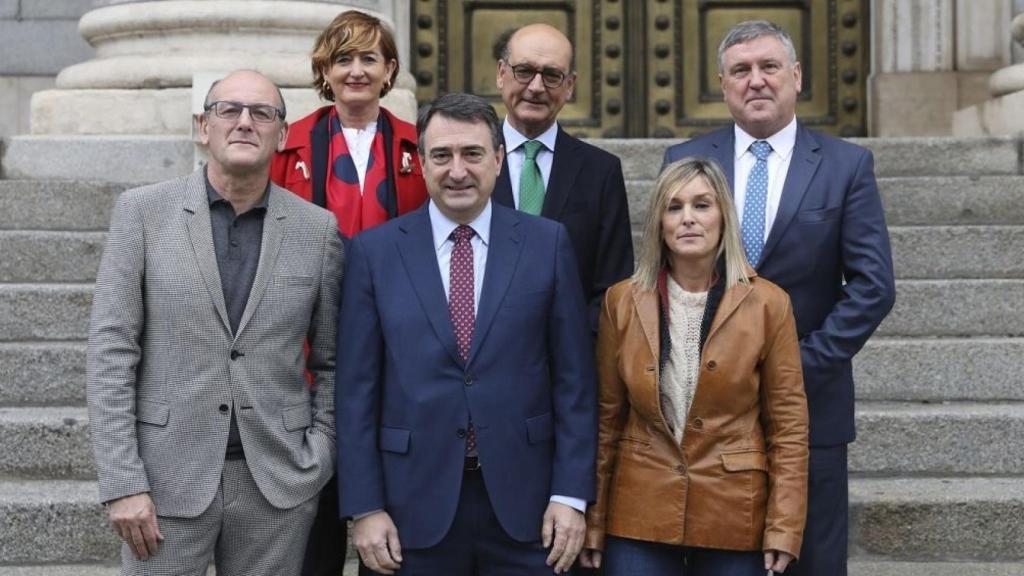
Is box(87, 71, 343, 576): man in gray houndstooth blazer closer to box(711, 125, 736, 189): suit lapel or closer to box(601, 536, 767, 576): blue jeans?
box(601, 536, 767, 576): blue jeans

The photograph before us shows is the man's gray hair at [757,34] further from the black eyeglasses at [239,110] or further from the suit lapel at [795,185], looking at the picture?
the black eyeglasses at [239,110]

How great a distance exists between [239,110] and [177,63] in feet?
11.7

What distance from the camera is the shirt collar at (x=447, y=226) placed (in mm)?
3404

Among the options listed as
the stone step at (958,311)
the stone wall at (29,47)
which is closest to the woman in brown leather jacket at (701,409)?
the stone step at (958,311)

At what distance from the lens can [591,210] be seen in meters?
3.93

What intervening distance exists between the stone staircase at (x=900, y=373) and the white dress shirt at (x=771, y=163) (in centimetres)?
143

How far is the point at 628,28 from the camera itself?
8445 millimetres

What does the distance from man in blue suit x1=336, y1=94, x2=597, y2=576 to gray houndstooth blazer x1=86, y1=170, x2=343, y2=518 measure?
0.44ft

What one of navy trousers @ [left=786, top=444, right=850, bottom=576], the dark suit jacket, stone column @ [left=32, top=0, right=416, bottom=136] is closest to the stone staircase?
stone column @ [left=32, top=0, right=416, bottom=136]

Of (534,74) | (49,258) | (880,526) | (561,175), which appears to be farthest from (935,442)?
(49,258)

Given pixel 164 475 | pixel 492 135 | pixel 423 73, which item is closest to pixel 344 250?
pixel 492 135

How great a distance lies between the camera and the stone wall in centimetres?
806

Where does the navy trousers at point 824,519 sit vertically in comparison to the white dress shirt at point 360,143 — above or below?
below

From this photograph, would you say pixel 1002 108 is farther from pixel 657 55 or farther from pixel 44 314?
pixel 44 314
